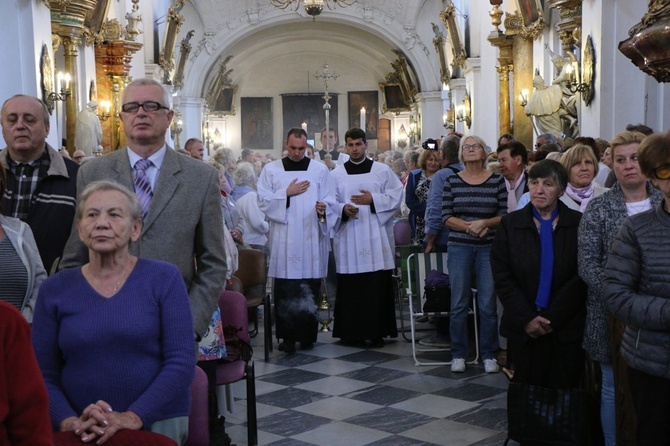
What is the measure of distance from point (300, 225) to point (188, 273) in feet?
14.4

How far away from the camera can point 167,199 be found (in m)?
3.81

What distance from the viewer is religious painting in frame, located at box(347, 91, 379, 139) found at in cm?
3797

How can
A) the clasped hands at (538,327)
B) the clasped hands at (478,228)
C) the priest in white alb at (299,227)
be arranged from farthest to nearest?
the priest in white alb at (299,227) → the clasped hands at (478,228) → the clasped hands at (538,327)

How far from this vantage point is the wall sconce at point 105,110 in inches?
625

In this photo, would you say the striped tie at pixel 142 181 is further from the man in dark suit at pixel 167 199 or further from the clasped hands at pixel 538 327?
the clasped hands at pixel 538 327

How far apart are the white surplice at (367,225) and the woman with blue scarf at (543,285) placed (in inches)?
117

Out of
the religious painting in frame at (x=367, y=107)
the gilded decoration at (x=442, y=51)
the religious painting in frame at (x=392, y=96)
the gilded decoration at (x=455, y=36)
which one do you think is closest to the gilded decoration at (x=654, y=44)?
the gilded decoration at (x=455, y=36)

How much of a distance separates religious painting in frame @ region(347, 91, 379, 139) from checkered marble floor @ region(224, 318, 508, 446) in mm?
30305

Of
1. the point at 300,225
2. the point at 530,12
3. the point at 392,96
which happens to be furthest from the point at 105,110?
the point at 392,96

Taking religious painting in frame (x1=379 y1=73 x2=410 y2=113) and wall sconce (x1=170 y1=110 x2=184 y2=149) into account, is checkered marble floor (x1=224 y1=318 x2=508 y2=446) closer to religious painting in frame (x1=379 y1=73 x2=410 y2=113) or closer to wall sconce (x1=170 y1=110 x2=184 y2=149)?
wall sconce (x1=170 y1=110 x2=184 y2=149)

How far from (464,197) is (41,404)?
196 inches

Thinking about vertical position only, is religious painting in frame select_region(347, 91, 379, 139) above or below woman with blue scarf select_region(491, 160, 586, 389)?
above

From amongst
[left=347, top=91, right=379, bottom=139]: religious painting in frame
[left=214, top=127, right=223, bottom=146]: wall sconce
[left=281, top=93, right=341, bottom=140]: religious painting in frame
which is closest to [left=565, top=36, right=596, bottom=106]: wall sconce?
[left=214, top=127, right=223, bottom=146]: wall sconce

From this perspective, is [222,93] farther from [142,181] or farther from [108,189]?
[108,189]
